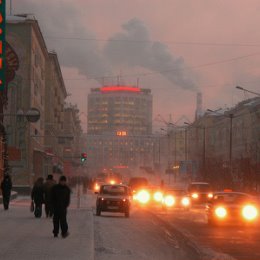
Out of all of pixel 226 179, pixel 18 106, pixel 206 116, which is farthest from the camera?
pixel 206 116

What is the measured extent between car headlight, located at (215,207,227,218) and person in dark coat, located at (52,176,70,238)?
12.5 metres

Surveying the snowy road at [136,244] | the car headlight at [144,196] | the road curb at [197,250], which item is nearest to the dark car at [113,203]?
the snowy road at [136,244]

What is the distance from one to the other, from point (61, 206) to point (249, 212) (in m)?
13.7

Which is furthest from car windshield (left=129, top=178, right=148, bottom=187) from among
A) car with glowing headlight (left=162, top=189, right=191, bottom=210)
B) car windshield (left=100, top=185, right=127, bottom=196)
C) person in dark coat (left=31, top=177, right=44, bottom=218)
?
person in dark coat (left=31, top=177, right=44, bottom=218)

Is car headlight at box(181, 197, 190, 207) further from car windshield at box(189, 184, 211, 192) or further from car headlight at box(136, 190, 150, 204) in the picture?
car headlight at box(136, 190, 150, 204)

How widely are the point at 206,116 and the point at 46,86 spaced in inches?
2544

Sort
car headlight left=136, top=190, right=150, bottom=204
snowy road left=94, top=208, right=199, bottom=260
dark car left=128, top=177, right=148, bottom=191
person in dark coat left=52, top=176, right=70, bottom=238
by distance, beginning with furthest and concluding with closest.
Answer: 1. dark car left=128, top=177, right=148, bottom=191
2. car headlight left=136, top=190, right=150, bottom=204
3. person in dark coat left=52, top=176, right=70, bottom=238
4. snowy road left=94, top=208, right=199, bottom=260

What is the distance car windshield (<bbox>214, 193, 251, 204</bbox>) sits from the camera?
107 feet

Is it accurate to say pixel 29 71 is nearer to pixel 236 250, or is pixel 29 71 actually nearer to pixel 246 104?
pixel 236 250

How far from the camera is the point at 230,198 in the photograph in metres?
33.1

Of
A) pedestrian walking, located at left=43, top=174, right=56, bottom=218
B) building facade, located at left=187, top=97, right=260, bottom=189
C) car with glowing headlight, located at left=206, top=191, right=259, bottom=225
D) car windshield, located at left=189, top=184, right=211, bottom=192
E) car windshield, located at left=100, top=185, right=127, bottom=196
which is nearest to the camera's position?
pedestrian walking, located at left=43, top=174, right=56, bottom=218

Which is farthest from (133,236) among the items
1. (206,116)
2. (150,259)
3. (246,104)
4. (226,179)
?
(206,116)

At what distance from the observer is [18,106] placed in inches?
2867

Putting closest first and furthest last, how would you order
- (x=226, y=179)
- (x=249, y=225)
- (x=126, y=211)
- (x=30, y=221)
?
(x=30, y=221) → (x=249, y=225) → (x=126, y=211) → (x=226, y=179)
